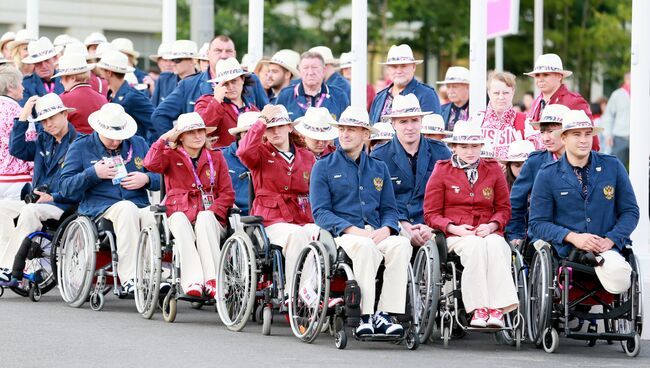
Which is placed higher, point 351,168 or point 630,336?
point 351,168

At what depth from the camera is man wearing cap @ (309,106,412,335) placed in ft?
44.1

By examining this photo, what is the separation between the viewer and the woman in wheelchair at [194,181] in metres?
14.9

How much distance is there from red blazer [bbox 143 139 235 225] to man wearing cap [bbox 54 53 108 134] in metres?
1.87

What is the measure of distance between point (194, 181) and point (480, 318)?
297cm

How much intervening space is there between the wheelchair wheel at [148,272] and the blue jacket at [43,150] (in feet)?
5.57

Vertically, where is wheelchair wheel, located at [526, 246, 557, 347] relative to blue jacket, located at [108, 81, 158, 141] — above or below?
below

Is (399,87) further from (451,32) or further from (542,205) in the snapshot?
(451,32)

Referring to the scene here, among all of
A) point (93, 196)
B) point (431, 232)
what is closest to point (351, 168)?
point (431, 232)

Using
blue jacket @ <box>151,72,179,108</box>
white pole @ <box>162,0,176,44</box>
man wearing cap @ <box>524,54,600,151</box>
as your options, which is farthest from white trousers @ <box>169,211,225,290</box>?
white pole @ <box>162,0,176,44</box>

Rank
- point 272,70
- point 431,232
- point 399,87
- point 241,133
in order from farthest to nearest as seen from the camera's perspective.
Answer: point 272,70
point 399,87
point 241,133
point 431,232

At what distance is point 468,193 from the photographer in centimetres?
1429

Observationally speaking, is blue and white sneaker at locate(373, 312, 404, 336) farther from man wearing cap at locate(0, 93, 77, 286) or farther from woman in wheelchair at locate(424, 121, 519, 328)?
man wearing cap at locate(0, 93, 77, 286)

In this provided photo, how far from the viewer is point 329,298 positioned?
1359cm

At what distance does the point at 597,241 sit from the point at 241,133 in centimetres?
357
